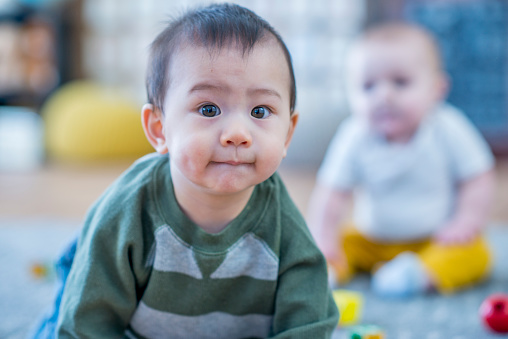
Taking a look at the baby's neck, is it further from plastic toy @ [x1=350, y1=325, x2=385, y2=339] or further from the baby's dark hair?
plastic toy @ [x1=350, y1=325, x2=385, y2=339]

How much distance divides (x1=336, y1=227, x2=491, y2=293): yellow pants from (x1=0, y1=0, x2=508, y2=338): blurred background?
0.77 meters

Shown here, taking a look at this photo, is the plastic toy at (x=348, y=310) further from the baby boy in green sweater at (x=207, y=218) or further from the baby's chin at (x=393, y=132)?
the baby's chin at (x=393, y=132)

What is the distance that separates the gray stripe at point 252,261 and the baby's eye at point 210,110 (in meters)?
0.16

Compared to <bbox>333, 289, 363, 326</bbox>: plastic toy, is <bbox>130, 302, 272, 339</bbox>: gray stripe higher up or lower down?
higher up

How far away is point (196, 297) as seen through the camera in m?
0.72

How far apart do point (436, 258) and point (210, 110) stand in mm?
747

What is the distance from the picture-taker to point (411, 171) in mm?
1289

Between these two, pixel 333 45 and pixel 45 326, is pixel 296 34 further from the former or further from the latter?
pixel 45 326

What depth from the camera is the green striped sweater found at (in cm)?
69

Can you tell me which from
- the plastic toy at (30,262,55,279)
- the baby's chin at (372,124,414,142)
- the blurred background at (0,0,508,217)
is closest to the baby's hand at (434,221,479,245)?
the baby's chin at (372,124,414,142)

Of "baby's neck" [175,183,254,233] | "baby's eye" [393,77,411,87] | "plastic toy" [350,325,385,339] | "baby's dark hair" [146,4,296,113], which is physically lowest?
"plastic toy" [350,325,385,339]

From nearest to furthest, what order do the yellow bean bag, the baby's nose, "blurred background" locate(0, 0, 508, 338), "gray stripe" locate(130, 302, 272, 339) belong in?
the baby's nose, "gray stripe" locate(130, 302, 272, 339), "blurred background" locate(0, 0, 508, 338), the yellow bean bag

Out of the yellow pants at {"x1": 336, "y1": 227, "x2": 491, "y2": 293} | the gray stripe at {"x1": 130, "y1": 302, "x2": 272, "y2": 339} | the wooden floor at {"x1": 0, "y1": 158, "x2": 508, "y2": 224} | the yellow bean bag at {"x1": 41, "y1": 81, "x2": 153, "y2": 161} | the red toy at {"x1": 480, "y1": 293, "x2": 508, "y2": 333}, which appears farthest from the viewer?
the yellow bean bag at {"x1": 41, "y1": 81, "x2": 153, "y2": 161}

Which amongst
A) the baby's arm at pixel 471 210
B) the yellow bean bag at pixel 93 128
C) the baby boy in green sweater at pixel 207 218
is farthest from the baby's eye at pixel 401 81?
the yellow bean bag at pixel 93 128
